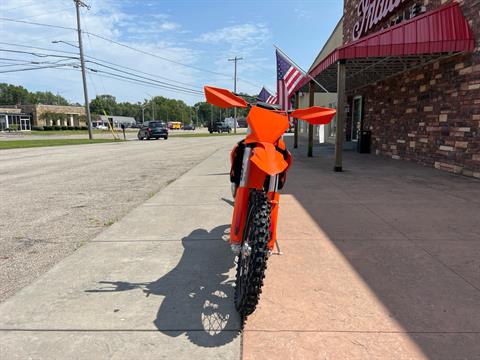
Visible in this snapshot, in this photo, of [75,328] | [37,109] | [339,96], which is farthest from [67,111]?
[75,328]

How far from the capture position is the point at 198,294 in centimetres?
309

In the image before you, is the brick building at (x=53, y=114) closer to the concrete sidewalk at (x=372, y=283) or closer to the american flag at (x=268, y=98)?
the american flag at (x=268, y=98)

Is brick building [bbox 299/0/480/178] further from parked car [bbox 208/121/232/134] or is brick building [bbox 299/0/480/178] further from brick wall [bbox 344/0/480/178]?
parked car [bbox 208/121/232/134]

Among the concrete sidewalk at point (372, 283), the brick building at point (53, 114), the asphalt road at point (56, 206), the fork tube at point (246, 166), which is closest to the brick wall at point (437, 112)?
the concrete sidewalk at point (372, 283)

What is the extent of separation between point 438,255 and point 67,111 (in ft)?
319

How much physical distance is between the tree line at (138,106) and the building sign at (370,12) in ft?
362

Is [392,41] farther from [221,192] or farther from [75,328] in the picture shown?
[75,328]

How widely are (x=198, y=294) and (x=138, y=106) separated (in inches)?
6921

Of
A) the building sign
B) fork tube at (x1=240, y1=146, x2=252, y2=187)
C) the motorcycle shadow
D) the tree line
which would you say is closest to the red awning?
the building sign

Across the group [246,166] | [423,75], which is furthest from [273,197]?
[423,75]

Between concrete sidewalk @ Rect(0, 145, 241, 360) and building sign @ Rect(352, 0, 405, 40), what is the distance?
39.9ft

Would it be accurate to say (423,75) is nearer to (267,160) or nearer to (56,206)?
(267,160)

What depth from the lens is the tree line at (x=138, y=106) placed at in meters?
140

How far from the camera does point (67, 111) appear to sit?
88.1 meters
